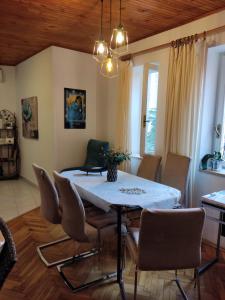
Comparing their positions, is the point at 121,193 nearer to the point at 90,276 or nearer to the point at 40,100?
the point at 90,276

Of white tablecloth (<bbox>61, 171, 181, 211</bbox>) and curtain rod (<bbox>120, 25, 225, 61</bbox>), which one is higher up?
curtain rod (<bbox>120, 25, 225, 61</bbox>)

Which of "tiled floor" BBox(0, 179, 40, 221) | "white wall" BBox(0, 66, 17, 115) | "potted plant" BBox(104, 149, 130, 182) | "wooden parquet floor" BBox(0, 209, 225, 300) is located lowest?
"wooden parquet floor" BBox(0, 209, 225, 300)

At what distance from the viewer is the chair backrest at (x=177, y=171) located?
282cm

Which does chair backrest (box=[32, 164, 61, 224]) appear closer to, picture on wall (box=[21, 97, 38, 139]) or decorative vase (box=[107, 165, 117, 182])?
decorative vase (box=[107, 165, 117, 182])

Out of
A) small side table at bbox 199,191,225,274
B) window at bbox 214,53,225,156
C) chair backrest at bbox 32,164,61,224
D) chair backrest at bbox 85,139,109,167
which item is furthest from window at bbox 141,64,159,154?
chair backrest at bbox 32,164,61,224

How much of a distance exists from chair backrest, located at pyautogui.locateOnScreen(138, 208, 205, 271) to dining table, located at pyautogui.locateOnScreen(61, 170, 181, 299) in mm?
398

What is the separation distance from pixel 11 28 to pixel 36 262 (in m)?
2.88

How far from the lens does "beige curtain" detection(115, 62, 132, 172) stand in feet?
12.2

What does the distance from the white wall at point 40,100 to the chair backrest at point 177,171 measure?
79.7 inches

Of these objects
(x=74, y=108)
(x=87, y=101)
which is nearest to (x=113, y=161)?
(x=74, y=108)

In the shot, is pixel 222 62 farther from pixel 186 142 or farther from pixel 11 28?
pixel 11 28

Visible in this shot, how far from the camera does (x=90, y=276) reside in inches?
87.4

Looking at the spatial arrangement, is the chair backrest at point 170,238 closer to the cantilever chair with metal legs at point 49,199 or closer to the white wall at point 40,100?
the cantilever chair with metal legs at point 49,199

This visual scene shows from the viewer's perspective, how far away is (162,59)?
10.8 ft
